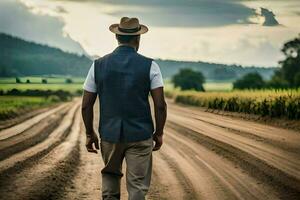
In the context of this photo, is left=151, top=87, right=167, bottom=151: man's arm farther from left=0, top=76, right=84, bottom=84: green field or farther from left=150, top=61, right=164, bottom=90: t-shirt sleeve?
left=0, top=76, right=84, bottom=84: green field

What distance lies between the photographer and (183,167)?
452 inches

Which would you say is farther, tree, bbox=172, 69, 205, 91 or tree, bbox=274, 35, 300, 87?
tree, bbox=172, 69, 205, 91

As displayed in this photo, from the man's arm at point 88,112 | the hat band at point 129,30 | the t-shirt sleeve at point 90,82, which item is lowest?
the man's arm at point 88,112

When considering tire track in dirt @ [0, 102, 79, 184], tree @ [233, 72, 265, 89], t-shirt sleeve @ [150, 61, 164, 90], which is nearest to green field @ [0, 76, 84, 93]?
tree @ [233, 72, 265, 89]

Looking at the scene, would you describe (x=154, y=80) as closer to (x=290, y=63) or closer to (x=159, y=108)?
(x=159, y=108)

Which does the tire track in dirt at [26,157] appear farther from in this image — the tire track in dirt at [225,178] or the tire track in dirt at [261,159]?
the tire track in dirt at [261,159]

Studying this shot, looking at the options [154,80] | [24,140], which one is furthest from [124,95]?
[24,140]

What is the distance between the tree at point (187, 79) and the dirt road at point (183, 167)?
9273cm

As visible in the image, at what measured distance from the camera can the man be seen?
557 centimetres

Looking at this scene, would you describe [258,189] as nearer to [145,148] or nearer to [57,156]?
[145,148]

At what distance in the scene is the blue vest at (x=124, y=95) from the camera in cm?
555

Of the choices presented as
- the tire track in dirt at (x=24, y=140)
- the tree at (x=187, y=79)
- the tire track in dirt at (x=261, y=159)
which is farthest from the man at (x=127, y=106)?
the tree at (x=187, y=79)

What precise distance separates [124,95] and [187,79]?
10788cm

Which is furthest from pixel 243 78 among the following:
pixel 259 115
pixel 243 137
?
pixel 243 137
